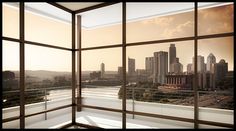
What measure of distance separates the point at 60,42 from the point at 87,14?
97 centimetres

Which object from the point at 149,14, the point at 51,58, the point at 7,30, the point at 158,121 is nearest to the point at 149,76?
the point at 158,121

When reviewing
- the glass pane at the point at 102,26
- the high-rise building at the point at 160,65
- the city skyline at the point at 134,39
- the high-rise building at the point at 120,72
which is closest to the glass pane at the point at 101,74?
the city skyline at the point at 134,39

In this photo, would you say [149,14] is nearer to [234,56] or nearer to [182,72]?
[182,72]

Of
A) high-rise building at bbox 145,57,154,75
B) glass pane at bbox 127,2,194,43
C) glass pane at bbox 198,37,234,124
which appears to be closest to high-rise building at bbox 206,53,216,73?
glass pane at bbox 198,37,234,124

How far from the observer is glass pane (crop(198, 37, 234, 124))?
121 inches

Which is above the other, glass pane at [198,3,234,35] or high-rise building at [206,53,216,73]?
glass pane at [198,3,234,35]

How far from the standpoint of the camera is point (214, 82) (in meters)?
3.52

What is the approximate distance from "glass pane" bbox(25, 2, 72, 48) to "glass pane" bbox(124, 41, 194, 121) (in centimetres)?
173

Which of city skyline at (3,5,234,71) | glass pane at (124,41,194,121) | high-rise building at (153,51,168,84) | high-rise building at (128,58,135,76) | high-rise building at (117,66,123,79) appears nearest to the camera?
city skyline at (3,5,234,71)

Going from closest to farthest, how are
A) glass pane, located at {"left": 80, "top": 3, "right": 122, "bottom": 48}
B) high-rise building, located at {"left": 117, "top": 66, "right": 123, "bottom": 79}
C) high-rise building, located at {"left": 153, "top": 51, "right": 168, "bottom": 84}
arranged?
1. high-rise building, located at {"left": 117, "top": 66, "right": 123, "bottom": 79}
2. glass pane, located at {"left": 80, "top": 3, "right": 122, "bottom": 48}
3. high-rise building, located at {"left": 153, "top": 51, "right": 168, "bottom": 84}

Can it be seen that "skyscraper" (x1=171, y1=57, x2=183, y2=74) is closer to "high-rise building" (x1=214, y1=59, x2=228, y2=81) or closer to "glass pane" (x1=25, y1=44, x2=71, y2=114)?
"high-rise building" (x1=214, y1=59, x2=228, y2=81)

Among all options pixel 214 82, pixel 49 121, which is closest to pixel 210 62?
pixel 214 82

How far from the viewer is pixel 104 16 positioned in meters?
4.55

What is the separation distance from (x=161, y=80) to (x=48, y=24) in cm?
336
